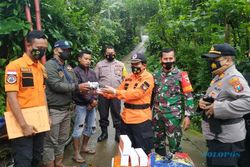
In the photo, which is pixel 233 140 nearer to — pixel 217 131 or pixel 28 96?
pixel 217 131

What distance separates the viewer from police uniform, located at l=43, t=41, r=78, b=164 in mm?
3627

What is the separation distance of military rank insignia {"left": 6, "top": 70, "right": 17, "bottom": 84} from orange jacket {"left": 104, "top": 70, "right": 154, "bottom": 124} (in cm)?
136

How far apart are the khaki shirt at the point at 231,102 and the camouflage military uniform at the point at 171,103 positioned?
77 centimetres

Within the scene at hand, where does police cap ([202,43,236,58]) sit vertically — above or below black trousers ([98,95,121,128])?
above

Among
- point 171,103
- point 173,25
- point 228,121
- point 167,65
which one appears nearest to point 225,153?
point 228,121

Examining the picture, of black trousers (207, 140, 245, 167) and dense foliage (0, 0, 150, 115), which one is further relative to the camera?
dense foliage (0, 0, 150, 115)

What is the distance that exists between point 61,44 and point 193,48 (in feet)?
16.6

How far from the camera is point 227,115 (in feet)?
9.32

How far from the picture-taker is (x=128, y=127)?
12.7 ft

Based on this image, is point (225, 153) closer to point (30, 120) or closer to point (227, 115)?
point (227, 115)

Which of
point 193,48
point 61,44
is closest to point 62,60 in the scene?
point 61,44

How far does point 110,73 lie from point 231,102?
2.83 m

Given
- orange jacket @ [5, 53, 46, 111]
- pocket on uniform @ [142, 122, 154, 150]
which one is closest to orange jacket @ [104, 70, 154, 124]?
pocket on uniform @ [142, 122, 154, 150]

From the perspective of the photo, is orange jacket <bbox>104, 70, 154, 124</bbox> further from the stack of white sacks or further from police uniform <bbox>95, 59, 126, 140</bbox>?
police uniform <bbox>95, 59, 126, 140</bbox>
